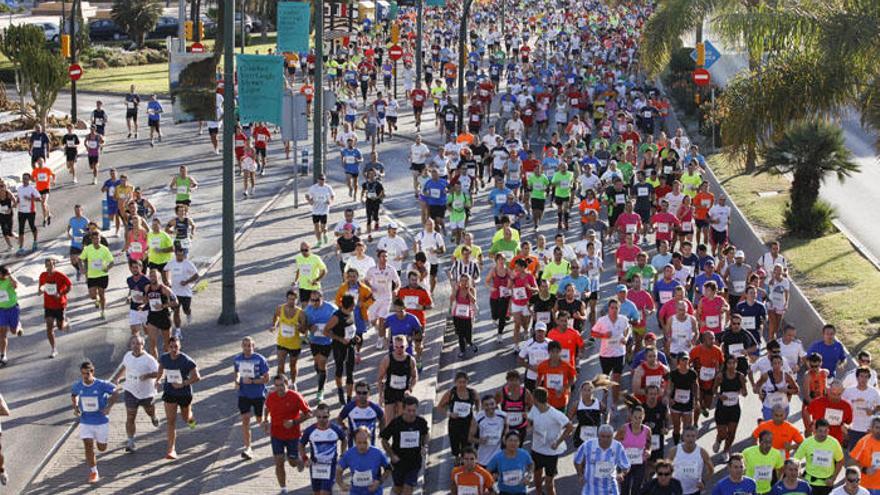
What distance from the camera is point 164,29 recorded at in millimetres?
75062

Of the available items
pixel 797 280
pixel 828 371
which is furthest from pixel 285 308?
pixel 797 280

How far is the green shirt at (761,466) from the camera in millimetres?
13188

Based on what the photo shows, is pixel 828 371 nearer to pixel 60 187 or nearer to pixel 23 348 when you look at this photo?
pixel 23 348

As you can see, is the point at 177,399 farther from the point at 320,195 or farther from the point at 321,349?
the point at 320,195

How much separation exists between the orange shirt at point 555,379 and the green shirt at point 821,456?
290cm

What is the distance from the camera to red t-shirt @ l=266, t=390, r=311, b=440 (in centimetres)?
1435

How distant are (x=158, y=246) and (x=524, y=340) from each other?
5800 millimetres

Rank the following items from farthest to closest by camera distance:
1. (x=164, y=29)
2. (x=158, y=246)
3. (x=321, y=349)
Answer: (x=164, y=29) < (x=158, y=246) < (x=321, y=349)

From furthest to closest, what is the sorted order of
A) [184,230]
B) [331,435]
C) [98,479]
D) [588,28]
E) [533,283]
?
[588,28], [184,230], [533,283], [98,479], [331,435]

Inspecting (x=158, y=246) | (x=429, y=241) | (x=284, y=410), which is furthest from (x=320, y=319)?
(x=158, y=246)

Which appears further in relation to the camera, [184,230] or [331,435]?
[184,230]

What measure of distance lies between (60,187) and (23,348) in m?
14.5

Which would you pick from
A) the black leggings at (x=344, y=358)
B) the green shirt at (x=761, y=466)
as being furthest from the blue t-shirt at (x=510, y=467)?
the black leggings at (x=344, y=358)

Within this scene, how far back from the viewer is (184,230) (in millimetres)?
23891
